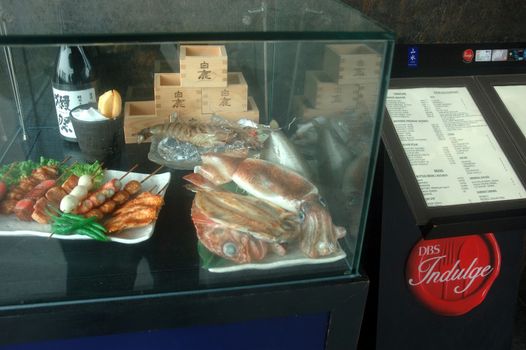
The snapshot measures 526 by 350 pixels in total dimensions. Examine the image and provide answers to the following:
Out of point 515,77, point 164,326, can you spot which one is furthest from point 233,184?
point 515,77

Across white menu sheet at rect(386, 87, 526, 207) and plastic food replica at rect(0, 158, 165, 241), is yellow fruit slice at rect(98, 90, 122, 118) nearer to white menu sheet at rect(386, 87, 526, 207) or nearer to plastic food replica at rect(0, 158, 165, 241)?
plastic food replica at rect(0, 158, 165, 241)

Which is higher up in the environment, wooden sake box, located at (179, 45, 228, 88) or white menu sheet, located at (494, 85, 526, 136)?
wooden sake box, located at (179, 45, 228, 88)

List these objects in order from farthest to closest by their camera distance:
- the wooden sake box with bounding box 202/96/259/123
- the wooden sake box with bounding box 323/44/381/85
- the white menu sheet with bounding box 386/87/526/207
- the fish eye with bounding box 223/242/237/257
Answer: the wooden sake box with bounding box 202/96/259/123 → the white menu sheet with bounding box 386/87/526/207 → the fish eye with bounding box 223/242/237/257 → the wooden sake box with bounding box 323/44/381/85

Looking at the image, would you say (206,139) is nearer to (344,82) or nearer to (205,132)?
(205,132)

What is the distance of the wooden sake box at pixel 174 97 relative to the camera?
121cm

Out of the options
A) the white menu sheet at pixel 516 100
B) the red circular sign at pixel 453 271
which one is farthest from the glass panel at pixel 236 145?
the white menu sheet at pixel 516 100

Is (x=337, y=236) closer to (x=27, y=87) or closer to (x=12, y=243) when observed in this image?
(x=12, y=243)

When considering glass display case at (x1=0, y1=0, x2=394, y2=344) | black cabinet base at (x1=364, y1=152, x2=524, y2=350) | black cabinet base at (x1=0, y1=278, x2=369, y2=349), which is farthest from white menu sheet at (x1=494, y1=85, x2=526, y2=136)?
black cabinet base at (x1=0, y1=278, x2=369, y2=349)

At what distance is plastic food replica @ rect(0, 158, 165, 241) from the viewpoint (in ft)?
3.01

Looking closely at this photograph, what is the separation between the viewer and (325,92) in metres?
1.01

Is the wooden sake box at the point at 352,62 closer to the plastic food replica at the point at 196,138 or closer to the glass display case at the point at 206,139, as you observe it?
the glass display case at the point at 206,139

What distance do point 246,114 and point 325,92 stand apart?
32 cm

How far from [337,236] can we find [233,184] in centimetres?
25

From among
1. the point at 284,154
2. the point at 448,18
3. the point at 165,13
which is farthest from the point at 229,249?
the point at 448,18
